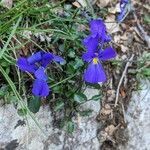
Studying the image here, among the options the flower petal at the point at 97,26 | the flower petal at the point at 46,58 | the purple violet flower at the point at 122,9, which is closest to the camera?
the flower petal at the point at 46,58

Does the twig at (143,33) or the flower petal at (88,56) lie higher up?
the flower petal at (88,56)

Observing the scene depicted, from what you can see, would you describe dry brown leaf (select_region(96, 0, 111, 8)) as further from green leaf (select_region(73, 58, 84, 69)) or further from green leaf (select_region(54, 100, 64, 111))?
green leaf (select_region(54, 100, 64, 111))

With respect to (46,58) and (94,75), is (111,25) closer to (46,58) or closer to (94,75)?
(94,75)

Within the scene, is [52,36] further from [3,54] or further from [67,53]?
[3,54]

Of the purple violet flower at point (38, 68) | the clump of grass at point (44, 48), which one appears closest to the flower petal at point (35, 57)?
the purple violet flower at point (38, 68)

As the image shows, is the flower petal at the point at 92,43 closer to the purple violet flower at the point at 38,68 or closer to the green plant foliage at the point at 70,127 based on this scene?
the purple violet flower at the point at 38,68

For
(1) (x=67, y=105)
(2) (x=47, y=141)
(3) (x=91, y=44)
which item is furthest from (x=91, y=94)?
(3) (x=91, y=44)

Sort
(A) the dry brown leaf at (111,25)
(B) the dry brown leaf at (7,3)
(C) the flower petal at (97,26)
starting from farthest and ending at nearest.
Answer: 1. (A) the dry brown leaf at (111,25)
2. (B) the dry brown leaf at (7,3)
3. (C) the flower petal at (97,26)

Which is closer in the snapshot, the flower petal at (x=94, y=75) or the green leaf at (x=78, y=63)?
the flower petal at (x=94, y=75)

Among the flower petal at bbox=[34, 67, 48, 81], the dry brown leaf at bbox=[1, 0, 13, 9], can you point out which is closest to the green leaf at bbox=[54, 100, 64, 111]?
the flower petal at bbox=[34, 67, 48, 81]

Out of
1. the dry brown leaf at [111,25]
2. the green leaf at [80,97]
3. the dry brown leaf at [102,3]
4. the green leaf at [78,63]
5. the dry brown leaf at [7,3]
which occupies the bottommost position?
the green leaf at [80,97]
